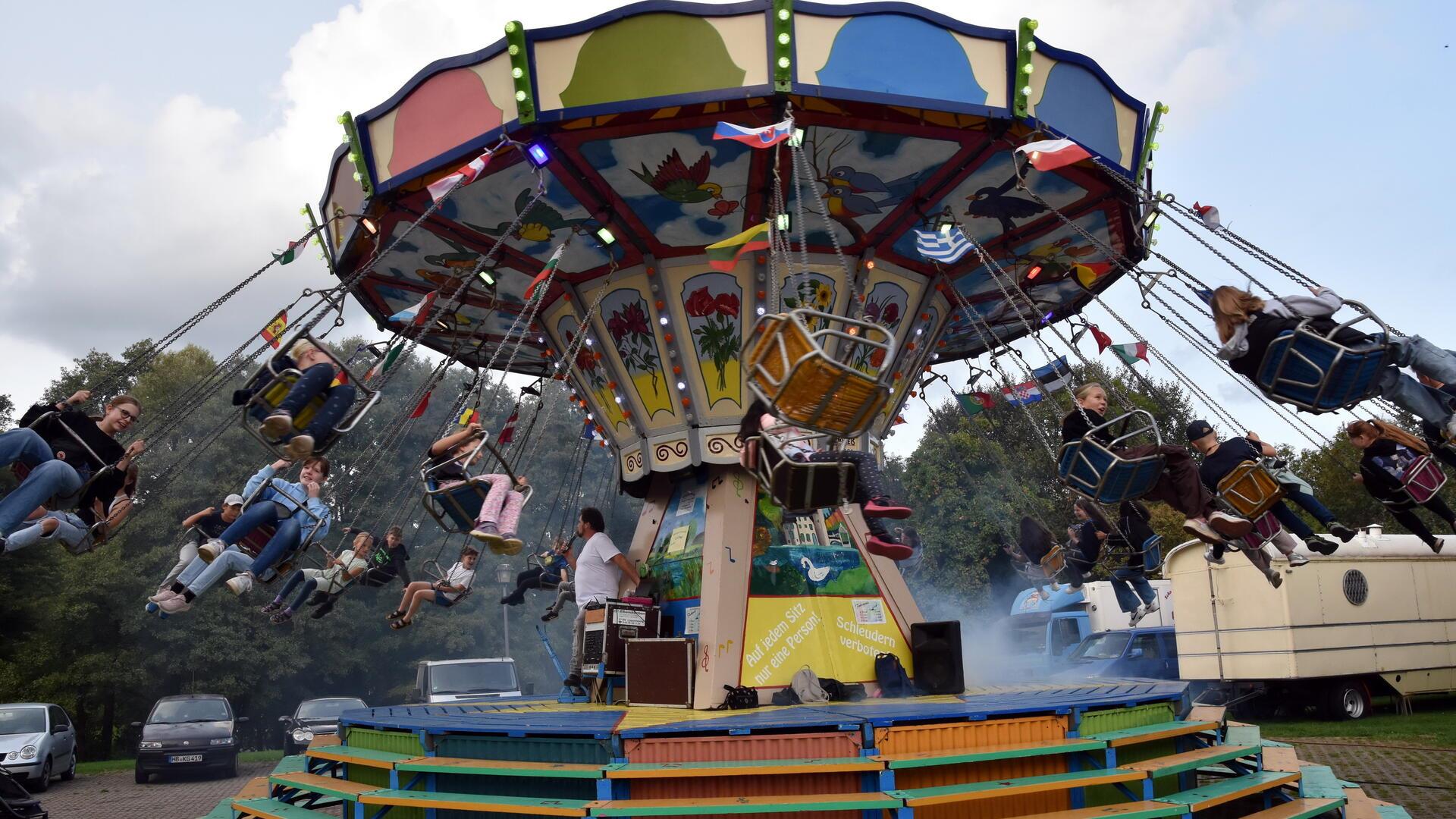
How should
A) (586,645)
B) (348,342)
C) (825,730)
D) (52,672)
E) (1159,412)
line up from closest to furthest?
(825,730), (586,645), (52,672), (1159,412), (348,342)

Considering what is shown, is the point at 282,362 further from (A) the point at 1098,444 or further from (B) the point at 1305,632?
(B) the point at 1305,632

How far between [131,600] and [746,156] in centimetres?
2542

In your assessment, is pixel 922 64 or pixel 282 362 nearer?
pixel 282 362

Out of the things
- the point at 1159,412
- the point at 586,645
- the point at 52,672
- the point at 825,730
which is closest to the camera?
the point at 825,730

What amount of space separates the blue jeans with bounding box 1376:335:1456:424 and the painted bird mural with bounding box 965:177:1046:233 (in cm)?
340

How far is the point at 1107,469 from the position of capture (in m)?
6.85

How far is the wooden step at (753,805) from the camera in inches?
217

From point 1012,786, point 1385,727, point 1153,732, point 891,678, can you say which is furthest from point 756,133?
point 1385,727

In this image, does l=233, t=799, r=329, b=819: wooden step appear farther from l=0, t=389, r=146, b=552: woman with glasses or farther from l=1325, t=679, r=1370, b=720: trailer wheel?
l=1325, t=679, r=1370, b=720: trailer wheel

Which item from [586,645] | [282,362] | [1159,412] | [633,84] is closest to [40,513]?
[282,362]

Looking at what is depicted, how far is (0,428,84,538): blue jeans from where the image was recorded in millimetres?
6551

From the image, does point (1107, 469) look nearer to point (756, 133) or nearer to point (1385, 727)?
point (756, 133)

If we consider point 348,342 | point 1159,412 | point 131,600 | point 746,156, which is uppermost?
point 348,342

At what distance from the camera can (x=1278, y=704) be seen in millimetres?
16031
